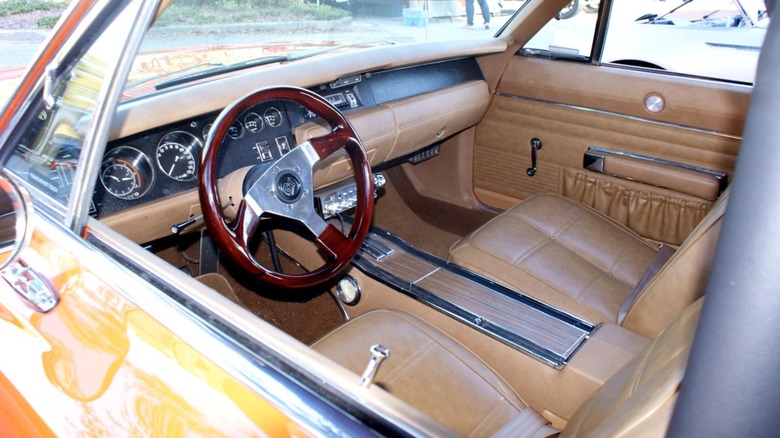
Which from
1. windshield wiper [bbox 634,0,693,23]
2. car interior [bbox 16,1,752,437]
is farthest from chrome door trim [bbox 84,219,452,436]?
windshield wiper [bbox 634,0,693,23]

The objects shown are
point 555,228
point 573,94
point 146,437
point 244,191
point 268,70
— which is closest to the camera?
point 146,437

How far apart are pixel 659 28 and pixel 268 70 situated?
256cm

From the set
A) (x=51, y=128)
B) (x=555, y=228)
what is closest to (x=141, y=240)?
(x=51, y=128)

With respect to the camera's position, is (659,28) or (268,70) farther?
(659,28)

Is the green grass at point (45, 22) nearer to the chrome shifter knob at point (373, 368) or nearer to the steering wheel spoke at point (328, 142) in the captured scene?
the steering wheel spoke at point (328, 142)

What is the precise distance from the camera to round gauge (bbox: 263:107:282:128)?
2.10 metres

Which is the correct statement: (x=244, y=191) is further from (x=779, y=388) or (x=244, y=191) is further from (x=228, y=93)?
(x=779, y=388)

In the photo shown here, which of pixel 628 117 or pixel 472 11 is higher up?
pixel 472 11

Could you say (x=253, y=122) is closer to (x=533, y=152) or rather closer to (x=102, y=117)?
(x=102, y=117)

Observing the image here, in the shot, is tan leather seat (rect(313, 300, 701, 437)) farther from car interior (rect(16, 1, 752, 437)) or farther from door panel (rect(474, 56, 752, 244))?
door panel (rect(474, 56, 752, 244))

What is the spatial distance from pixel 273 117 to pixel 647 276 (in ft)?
4.45

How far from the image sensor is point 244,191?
171 centimetres

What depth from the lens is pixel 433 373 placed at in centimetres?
155

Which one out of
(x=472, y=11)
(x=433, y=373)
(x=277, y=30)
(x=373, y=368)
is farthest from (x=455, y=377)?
(x=472, y=11)
